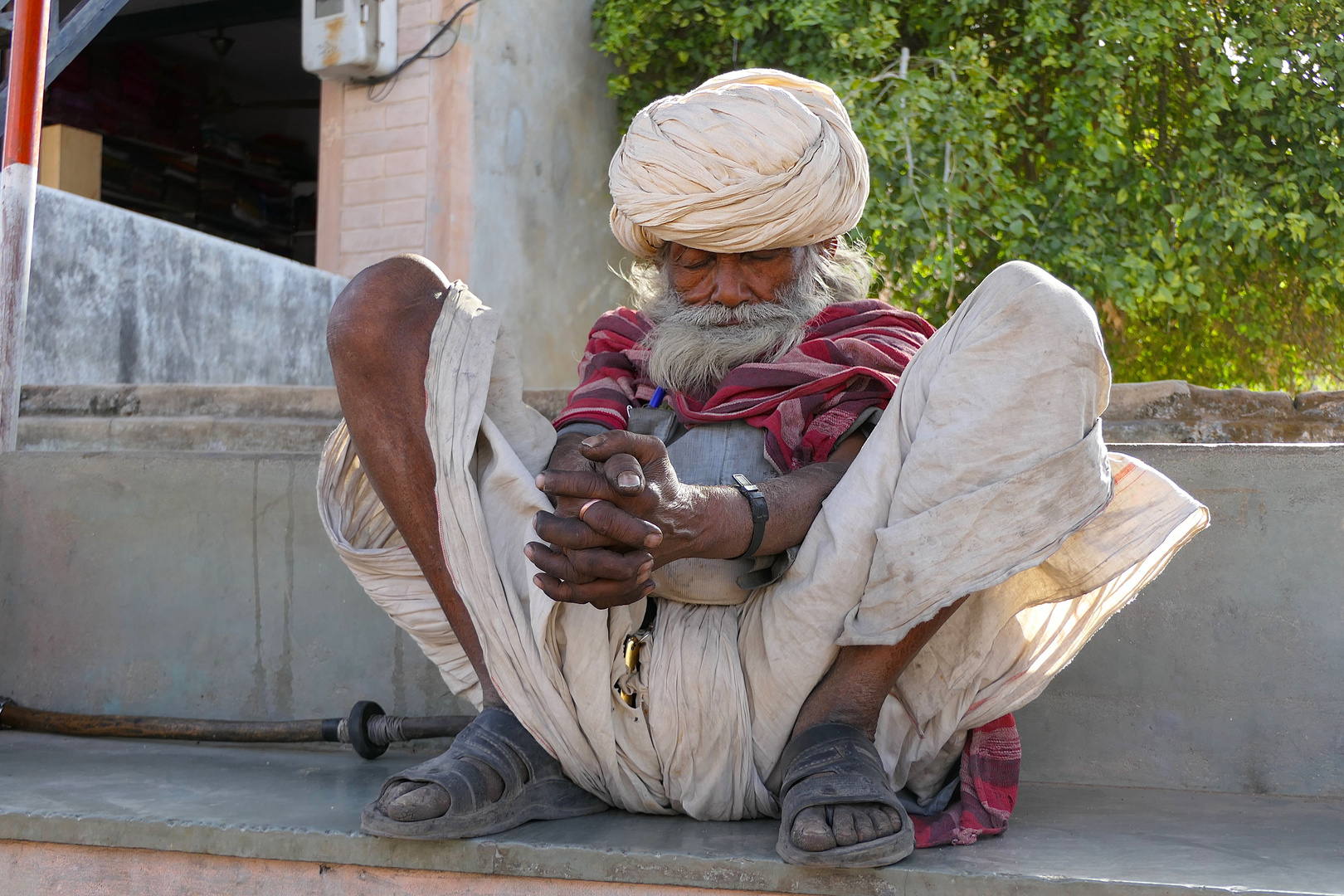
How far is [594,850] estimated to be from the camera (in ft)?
4.57

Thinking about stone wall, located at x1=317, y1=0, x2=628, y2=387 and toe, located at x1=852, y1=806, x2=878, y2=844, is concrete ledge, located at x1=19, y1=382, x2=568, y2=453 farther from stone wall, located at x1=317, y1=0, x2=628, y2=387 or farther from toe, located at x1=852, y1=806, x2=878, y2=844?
stone wall, located at x1=317, y1=0, x2=628, y2=387

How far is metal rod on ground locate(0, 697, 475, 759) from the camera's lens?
2.02m

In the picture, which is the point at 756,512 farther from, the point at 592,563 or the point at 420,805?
the point at 420,805

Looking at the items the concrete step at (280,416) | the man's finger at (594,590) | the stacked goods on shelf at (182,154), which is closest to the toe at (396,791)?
the man's finger at (594,590)

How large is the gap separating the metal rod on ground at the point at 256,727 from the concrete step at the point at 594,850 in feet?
0.49

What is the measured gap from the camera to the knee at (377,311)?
1.60 metres

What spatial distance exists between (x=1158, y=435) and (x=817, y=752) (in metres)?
1.17

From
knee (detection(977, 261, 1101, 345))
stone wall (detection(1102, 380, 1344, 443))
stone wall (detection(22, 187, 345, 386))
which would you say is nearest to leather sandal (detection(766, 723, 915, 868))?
knee (detection(977, 261, 1101, 345))

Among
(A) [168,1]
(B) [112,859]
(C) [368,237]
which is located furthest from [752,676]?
(A) [168,1]

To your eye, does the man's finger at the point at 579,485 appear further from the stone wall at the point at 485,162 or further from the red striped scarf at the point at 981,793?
the stone wall at the point at 485,162

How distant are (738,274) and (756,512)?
0.58 meters

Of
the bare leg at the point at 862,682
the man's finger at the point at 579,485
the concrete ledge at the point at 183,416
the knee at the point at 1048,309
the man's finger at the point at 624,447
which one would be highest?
the knee at the point at 1048,309

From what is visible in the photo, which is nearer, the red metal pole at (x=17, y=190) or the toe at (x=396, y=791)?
the toe at (x=396, y=791)

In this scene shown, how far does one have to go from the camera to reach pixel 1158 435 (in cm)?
225
